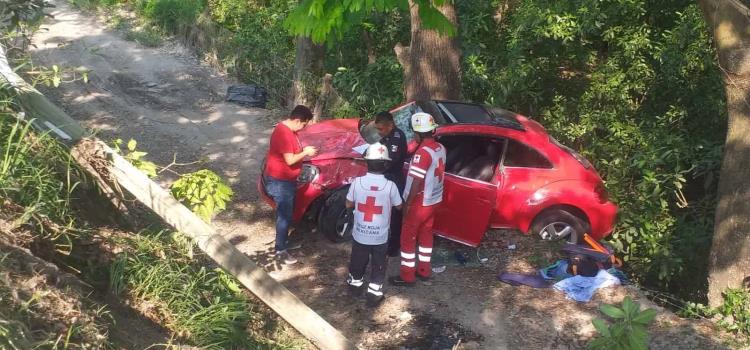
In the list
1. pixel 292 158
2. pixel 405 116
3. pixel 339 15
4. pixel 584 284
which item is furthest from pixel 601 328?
pixel 405 116

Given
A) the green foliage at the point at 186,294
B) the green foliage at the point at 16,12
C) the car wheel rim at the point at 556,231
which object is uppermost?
the green foliage at the point at 16,12

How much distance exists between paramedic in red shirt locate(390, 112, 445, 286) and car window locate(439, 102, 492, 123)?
111cm

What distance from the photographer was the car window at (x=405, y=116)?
7.14 metres

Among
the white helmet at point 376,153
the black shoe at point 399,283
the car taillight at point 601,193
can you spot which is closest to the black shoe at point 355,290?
the black shoe at point 399,283

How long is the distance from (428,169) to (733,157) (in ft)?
9.19

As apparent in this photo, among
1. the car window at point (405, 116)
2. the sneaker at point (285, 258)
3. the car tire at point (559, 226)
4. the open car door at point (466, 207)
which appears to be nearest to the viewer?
the open car door at point (466, 207)

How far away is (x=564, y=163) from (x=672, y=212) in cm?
232

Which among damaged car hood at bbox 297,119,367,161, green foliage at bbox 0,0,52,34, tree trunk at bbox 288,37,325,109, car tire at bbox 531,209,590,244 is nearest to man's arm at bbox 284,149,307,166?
damaged car hood at bbox 297,119,367,161

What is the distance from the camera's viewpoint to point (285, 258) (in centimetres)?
660

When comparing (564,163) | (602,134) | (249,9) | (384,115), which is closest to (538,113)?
(602,134)

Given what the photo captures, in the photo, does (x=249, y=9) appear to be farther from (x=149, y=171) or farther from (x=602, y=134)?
(x=149, y=171)

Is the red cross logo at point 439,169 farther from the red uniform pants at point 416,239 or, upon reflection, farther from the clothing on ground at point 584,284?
the clothing on ground at point 584,284

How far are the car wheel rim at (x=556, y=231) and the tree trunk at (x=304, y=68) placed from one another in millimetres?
5908

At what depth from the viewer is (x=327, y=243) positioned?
273 inches
